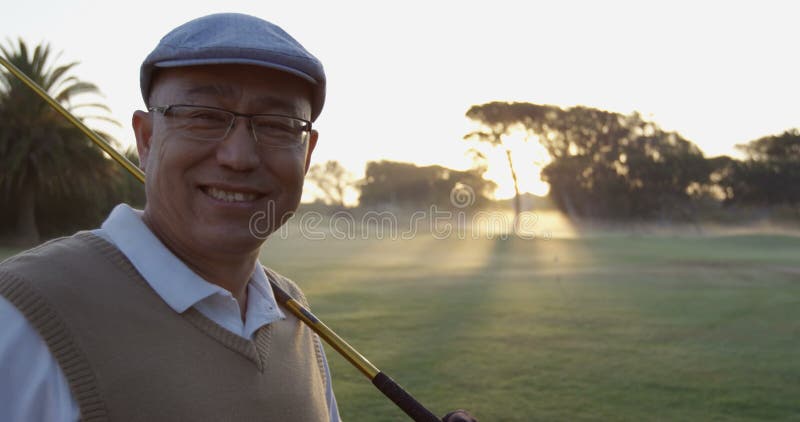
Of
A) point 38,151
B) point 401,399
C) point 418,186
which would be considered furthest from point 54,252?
point 418,186

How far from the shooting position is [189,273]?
5.40 ft

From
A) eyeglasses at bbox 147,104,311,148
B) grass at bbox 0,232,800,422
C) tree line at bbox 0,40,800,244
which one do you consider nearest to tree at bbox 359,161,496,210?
tree line at bbox 0,40,800,244

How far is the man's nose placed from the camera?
1.72 metres

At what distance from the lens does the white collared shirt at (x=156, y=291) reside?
1.32 meters

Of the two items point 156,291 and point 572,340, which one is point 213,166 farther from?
point 572,340

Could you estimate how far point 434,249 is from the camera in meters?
31.7

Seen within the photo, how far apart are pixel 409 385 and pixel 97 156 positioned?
2397 cm

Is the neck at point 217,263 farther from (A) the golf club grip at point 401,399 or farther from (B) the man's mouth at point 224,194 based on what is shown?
(A) the golf club grip at point 401,399

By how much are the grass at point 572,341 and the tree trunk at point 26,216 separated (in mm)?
14005

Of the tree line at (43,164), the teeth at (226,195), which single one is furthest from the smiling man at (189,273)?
the tree line at (43,164)

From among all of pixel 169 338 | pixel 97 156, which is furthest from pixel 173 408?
pixel 97 156

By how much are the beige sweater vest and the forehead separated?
1.19ft

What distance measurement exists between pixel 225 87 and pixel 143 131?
0.30m

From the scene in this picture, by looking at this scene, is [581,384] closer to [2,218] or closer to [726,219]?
[2,218]
